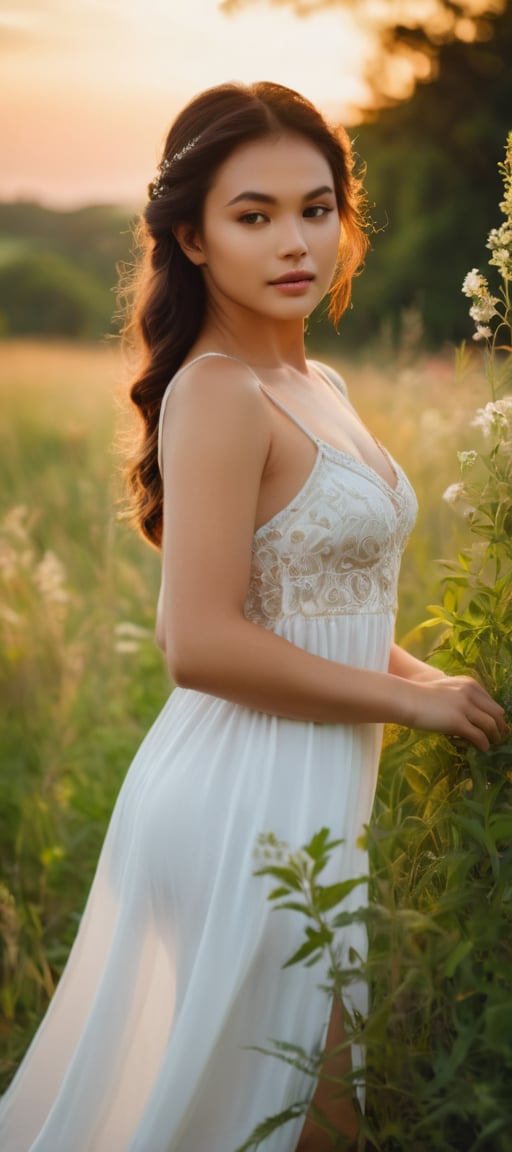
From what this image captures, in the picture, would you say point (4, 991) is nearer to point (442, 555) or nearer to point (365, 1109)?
point (365, 1109)

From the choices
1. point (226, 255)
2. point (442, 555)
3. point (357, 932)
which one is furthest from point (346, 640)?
point (442, 555)

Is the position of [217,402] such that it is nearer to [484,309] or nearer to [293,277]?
[293,277]

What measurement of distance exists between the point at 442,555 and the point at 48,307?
12.5 meters

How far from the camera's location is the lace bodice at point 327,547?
1.71 m

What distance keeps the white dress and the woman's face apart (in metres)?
0.27

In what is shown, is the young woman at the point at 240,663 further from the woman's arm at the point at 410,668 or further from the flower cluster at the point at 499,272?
the flower cluster at the point at 499,272

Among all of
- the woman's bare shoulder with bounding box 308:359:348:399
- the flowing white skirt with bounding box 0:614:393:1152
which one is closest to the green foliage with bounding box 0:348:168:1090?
the flowing white skirt with bounding box 0:614:393:1152

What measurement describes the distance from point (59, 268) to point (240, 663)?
14.1 meters

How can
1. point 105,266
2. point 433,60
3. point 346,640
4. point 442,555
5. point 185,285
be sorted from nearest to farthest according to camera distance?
point 346,640, point 185,285, point 442,555, point 105,266, point 433,60

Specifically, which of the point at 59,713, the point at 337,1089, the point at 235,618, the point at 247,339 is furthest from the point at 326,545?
the point at 59,713

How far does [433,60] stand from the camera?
687 inches

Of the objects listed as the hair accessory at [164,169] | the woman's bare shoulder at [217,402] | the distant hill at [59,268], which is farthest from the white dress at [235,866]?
the distant hill at [59,268]

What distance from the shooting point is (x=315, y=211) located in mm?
1826

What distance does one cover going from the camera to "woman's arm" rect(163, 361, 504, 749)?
1.62 m
